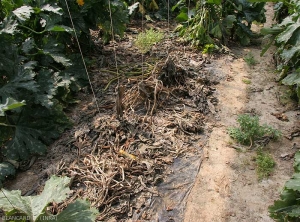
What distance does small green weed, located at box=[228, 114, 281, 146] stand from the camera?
3.28 meters

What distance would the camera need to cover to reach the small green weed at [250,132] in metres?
3.28

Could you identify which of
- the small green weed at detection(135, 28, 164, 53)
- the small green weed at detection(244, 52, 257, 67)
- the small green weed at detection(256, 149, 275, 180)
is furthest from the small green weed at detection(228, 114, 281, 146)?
the small green weed at detection(135, 28, 164, 53)

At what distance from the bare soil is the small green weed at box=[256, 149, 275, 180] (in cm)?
6

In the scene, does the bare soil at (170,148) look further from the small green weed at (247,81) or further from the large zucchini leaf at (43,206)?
the large zucchini leaf at (43,206)

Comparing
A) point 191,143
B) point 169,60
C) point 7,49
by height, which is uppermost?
point 7,49

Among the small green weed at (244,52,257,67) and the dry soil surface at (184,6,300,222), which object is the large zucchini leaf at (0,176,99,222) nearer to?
the dry soil surface at (184,6,300,222)

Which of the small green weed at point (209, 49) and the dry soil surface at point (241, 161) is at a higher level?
the small green weed at point (209, 49)

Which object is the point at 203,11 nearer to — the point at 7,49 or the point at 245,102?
the point at 245,102

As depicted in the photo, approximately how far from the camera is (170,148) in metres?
3.19

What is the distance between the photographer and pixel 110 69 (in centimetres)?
443

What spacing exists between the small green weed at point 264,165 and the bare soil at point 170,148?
6cm

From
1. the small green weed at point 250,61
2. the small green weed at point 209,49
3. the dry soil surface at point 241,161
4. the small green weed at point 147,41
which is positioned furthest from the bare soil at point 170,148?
the small green weed at point 209,49

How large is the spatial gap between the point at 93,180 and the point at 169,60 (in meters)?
1.91

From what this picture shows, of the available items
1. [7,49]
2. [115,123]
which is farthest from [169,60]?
[7,49]
